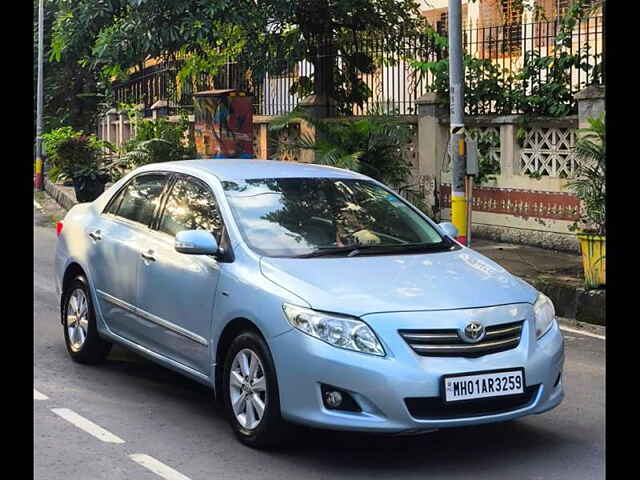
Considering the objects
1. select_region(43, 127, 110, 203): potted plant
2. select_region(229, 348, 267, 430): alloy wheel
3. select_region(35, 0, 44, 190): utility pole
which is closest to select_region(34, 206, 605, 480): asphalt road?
select_region(229, 348, 267, 430): alloy wheel

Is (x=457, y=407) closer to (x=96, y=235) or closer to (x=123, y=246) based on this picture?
(x=123, y=246)

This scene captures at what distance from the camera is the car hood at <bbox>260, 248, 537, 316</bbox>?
20.7 ft

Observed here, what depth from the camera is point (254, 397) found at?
6.54 metres

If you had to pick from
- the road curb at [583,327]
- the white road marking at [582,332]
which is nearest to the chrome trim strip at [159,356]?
the white road marking at [582,332]

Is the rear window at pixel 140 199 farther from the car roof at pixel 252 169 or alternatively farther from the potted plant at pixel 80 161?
the potted plant at pixel 80 161

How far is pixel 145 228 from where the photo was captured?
8.14m

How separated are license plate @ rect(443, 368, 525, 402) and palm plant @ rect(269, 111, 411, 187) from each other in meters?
10.6

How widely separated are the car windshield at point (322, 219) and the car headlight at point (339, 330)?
805mm

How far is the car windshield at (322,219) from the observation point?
7.16 m

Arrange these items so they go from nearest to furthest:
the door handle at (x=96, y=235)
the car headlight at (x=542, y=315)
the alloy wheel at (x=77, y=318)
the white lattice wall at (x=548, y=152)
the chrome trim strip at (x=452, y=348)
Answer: the chrome trim strip at (x=452, y=348)
the car headlight at (x=542, y=315)
the door handle at (x=96, y=235)
the alloy wheel at (x=77, y=318)
the white lattice wall at (x=548, y=152)

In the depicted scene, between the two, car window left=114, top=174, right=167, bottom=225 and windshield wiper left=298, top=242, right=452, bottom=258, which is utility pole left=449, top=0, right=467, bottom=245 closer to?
car window left=114, top=174, right=167, bottom=225

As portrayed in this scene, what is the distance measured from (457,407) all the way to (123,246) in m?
2.99

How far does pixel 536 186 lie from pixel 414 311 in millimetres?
9714
